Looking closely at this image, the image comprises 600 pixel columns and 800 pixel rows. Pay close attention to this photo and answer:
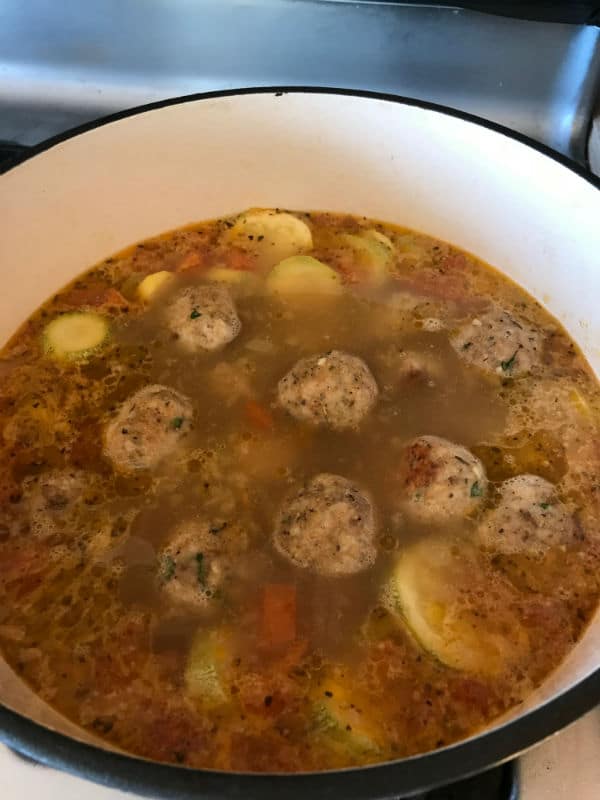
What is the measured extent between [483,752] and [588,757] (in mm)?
366

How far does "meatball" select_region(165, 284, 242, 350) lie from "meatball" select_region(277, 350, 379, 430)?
21 centimetres

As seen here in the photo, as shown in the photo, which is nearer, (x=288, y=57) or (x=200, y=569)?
(x=200, y=569)

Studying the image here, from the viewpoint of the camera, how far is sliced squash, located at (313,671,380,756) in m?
1.08

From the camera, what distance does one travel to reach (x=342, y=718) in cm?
110

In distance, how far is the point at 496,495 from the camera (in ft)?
4.44

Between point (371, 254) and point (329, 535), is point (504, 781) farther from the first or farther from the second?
point (371, 254)

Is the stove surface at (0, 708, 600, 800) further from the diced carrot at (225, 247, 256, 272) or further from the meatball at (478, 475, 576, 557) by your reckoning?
the diced carrot at (225, 247, 256, 272)

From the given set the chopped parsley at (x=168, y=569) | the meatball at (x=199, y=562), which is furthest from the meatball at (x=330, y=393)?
the chopped parsley at (x=168, y=569)

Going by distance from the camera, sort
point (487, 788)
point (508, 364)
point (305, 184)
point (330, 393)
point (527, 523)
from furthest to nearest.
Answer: point (305, 184) → point (508, 364) → point (330, 393) → point (527, 523) → point (487, 788)

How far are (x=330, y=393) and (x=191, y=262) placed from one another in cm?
56

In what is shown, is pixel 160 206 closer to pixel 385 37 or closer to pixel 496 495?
pixel 385 37

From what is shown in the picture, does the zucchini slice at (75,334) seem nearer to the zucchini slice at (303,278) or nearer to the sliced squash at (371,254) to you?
the zucchini slice at (303,278)

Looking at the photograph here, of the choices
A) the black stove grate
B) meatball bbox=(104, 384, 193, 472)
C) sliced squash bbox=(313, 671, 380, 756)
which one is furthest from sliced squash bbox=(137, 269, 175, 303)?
the black stove grate

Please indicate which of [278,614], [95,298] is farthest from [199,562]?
[95,298]
